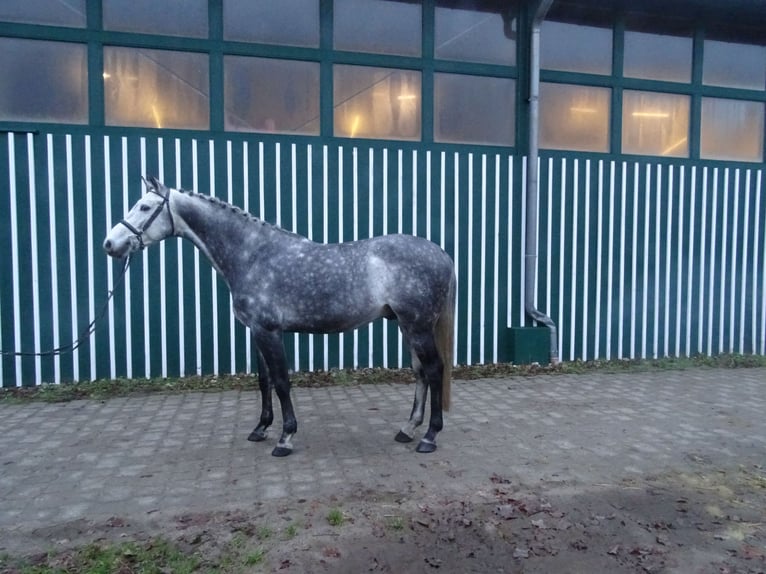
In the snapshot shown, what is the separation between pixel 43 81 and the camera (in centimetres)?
595

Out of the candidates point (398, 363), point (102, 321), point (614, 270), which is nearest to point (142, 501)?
point (102, 321)

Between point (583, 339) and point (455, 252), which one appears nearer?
point (455, 252)

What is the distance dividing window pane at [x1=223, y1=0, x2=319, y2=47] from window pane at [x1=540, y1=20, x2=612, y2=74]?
309 cm

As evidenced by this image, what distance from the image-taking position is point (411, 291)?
13.5 feet

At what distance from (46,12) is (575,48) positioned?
21.1 ft

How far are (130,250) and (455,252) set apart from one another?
4127 mm

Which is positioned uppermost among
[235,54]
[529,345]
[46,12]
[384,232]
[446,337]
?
[46,12]

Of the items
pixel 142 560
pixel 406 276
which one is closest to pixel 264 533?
pixel 142 560

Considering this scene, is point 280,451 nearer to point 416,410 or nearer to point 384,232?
point 416,410

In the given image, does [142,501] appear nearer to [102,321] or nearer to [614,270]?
[102,321]

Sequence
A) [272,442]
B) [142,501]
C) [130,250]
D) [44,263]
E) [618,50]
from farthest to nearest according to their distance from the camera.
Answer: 1. [618,50]
2. [44,263]
3. [272,442]
4. [130,250]
5. [142,501]

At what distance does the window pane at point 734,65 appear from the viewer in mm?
7961

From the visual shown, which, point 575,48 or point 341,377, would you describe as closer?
point 341,377

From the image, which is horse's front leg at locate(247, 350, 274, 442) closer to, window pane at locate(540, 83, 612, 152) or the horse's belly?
the horse's belly
